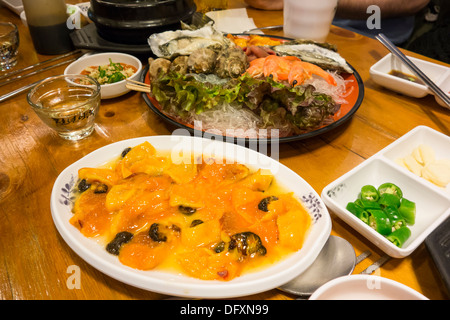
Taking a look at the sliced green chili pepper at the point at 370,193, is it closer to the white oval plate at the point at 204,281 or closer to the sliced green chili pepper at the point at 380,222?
the sliced green chili pepper at the point at 380,222

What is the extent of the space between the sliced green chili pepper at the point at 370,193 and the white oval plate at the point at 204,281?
257 mm

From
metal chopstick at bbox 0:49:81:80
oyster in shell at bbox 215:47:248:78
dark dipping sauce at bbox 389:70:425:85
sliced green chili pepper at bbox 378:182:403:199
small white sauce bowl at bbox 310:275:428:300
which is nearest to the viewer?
small white sauce bowl at bbox 310:275:428:300

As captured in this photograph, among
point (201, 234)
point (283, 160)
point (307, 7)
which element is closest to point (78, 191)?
point (201, 234)

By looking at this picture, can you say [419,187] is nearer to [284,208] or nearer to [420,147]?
[420,147]

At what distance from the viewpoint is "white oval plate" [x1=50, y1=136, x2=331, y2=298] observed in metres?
0.95

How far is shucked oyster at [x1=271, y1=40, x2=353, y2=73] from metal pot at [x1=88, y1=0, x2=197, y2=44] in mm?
741

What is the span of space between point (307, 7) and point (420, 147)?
1.41m

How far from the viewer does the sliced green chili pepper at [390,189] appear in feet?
4.34

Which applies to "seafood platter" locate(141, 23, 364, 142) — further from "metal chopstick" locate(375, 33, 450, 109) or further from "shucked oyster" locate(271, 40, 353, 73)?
"metal chopstick" locate(375, 33, 450, 109)

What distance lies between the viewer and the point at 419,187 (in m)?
1.34

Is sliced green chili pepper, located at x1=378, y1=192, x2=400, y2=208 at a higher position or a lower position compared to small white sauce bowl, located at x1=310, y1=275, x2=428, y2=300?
lower

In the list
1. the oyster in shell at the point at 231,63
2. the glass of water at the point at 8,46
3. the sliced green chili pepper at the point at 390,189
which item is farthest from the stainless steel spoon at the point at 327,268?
the glass of water at the point at 8,46

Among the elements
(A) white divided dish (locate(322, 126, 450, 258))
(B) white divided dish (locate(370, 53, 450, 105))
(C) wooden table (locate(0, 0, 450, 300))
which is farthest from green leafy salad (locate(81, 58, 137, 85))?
(B) white divided dish (locate(370, 53, 450, 105))

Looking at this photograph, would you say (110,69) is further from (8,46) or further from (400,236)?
(400,236)
